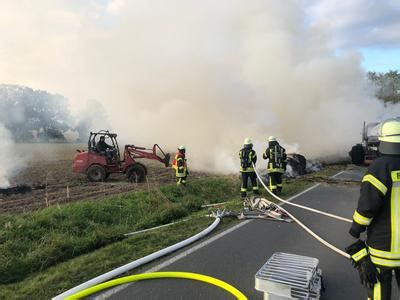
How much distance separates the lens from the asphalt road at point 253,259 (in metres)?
4.20

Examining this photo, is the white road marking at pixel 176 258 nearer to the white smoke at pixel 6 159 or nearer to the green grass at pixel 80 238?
the green grass at pixel 80 238

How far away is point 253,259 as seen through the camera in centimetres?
527

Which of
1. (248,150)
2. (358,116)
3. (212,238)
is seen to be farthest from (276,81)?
(212,238)

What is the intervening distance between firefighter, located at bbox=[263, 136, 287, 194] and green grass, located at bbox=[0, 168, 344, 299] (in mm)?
1690

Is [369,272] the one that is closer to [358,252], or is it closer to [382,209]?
[358,252]

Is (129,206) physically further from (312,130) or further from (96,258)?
(312,130)

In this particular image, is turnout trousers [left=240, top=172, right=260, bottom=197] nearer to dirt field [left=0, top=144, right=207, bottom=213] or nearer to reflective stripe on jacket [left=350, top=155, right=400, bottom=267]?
dirt field [left=0, top=144, right=207, bottom=213]

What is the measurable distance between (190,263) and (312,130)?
20.2 meters

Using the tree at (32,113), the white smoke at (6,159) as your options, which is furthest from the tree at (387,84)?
the white smoke at (6,159)

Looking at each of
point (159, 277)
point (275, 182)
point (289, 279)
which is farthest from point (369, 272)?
point (275, 182)

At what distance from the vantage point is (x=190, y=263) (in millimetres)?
5141

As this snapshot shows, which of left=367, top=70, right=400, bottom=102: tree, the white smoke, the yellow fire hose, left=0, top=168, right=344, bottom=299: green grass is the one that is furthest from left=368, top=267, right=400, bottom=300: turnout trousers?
left=367, top=70, right=400, bottom=102: tree

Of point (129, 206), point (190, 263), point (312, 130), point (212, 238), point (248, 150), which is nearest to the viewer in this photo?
point (190, 263)

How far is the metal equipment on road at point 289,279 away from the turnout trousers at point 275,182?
6.70 meters
